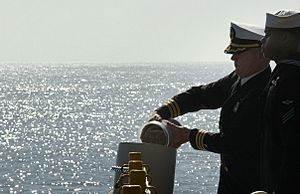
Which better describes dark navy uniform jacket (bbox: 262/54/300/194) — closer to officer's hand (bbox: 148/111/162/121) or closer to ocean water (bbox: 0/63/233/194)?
officer's hand (bbox: 148/111/162/121)

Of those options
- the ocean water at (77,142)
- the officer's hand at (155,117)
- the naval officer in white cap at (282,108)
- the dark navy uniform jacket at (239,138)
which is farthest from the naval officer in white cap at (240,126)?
the ocean water at (77,142)

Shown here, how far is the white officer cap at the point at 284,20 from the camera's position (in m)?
4.42

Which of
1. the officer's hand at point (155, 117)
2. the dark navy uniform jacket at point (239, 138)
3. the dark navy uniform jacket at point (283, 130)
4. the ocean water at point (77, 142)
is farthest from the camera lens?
the ocean water at point (77, 142)

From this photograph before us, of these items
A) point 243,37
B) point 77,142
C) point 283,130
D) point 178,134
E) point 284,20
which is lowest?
point 77,142

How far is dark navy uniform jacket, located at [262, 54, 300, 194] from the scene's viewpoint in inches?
165

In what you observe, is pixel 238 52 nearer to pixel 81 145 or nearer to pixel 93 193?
pixel 93 193

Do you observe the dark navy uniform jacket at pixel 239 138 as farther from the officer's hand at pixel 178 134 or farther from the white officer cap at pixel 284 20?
the white officer cap at pixel 284 20

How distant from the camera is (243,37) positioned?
16.9 ft

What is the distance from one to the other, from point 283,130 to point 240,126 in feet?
2.52

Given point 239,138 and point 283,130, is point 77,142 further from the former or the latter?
point 283,130

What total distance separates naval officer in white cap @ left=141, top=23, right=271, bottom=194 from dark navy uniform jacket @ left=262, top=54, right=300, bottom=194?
532 mm

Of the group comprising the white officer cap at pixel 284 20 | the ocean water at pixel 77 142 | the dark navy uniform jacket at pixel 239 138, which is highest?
the white officer cap at pixel 284 20

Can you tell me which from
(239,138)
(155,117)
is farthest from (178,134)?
(239,138)

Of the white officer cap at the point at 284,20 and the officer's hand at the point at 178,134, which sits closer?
the white officer cap at the point at 284,20
